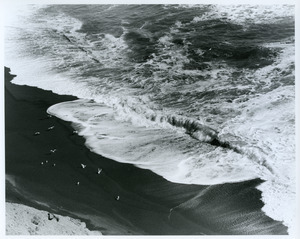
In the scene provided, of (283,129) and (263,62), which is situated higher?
(263,62)

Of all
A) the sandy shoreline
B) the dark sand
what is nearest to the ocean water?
the dark sand

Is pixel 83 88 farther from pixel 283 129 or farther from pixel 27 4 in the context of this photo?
pixel 283 129

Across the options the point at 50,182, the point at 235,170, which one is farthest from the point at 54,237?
the point at 235,170

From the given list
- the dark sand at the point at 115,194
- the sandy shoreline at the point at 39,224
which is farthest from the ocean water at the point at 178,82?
the sandy shoreline at the point at 39,224

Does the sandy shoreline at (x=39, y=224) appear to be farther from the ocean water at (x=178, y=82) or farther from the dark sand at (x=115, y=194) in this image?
the ocean water at (x=178, y=82)

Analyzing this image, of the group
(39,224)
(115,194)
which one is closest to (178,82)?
(115,194)

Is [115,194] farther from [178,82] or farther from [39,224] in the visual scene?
[178,82]

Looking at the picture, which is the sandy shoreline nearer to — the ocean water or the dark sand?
the dark sand
